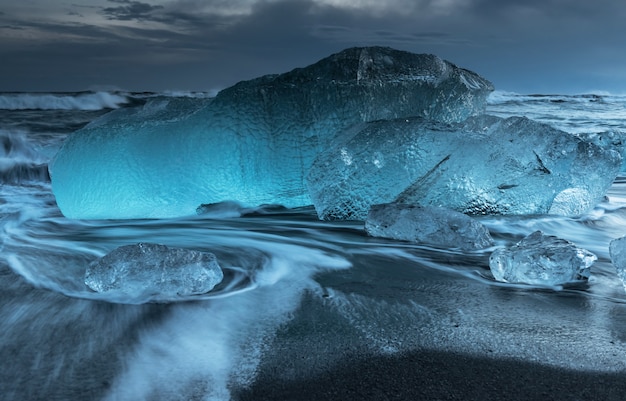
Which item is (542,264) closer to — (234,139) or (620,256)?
(620,256)

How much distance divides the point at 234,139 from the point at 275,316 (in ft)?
6.85

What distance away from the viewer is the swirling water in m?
1.49

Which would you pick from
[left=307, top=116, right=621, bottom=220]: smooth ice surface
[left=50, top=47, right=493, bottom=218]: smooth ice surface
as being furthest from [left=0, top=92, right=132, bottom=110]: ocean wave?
[left=307, top=116, right=621, bottom=220]: smooth ice surface

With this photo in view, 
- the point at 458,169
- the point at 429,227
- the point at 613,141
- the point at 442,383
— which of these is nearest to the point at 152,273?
the point at 442,383

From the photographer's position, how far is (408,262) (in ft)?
8.45

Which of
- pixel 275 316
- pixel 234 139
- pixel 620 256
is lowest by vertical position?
pixel 275 316

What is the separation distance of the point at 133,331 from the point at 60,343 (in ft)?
0.67

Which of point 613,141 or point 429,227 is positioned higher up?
point 613,141

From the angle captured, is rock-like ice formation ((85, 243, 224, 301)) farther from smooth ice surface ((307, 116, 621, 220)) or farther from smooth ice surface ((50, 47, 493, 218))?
smooth ice surface ((50, 47, 493, 218))

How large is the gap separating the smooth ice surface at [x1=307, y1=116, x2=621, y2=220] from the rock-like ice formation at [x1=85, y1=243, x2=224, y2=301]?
1.47 m

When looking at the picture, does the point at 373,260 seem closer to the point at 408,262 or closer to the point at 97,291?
the point at 408,262

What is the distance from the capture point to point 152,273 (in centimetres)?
210

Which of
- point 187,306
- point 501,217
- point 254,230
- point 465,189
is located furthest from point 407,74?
point 187,306

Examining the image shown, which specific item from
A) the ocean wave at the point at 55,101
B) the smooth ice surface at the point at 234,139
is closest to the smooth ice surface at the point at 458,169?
the smooth ice surface at the point at 234,139
